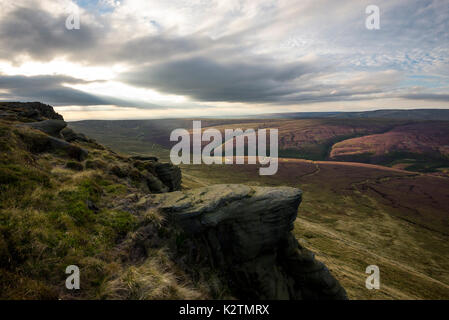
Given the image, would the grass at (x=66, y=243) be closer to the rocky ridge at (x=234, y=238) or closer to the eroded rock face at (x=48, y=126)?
the rocky ridge at (x=234, y=238)

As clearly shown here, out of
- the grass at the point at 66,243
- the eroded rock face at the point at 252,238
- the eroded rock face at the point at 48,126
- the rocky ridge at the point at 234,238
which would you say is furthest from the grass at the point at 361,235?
the eroded rock face at the point at 48,126

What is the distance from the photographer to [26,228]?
27.1 ft

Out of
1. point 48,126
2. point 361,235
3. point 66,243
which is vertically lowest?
point 361,235

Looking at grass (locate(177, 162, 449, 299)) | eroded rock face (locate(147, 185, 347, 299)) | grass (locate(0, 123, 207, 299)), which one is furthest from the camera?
grass (locate(177, 162, 449, 299))

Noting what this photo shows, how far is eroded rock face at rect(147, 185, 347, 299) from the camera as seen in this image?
12.0 metres

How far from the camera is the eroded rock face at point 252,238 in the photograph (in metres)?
12.0

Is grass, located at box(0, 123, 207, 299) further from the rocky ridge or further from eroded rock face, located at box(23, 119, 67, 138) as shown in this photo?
eroded rock face, located at box(23, 119, 67, 138)

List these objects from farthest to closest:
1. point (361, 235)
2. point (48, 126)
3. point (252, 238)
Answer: point (361, 235) → point (48, 126) → point (252, 238)

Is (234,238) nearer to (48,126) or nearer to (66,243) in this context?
(66,243)

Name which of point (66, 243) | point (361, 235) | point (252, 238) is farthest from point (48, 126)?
point (361, 235)

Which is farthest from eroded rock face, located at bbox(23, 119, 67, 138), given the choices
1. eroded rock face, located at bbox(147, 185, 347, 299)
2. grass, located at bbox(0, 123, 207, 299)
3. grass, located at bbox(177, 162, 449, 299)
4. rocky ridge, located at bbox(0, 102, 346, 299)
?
grass, located at bbox(177, 162, 449, 299)

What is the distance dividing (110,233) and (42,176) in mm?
6545

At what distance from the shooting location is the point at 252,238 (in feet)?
42.2
